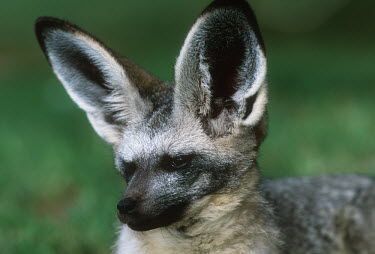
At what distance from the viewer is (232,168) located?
5297mm

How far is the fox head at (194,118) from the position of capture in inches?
198

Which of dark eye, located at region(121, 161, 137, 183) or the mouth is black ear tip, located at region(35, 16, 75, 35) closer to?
dark eye, located at region(121, 161, 137, 183)

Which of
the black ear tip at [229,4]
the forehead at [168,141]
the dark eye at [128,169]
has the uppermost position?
the black ear tip at [229,4]

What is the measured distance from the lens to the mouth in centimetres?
497

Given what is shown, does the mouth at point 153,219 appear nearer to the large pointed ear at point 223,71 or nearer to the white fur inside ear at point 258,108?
the large pointed ear at point 223,71

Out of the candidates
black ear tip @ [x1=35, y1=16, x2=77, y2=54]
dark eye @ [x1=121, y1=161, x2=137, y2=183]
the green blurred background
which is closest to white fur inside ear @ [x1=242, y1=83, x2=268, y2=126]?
dark eye @ [x1=121, y1=161, x2=137, y2=183]

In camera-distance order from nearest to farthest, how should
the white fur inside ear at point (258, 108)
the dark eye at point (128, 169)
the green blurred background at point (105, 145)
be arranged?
the white fur inside ear at point (258, 108) → the dark eye at point (128, 169) → the green blurred background at point (105, 145)

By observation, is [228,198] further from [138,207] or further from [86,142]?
[86,142]

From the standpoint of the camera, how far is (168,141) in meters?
5.31

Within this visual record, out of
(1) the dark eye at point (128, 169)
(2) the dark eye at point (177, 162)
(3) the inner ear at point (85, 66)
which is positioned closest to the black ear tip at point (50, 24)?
(3) the inner ear at point (85, 66)

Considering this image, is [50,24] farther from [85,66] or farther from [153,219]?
[153,219]

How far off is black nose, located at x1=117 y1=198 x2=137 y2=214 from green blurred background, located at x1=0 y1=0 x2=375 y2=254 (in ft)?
5.76

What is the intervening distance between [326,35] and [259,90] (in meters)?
22.1

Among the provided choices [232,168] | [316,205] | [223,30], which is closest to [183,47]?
[223,30]
